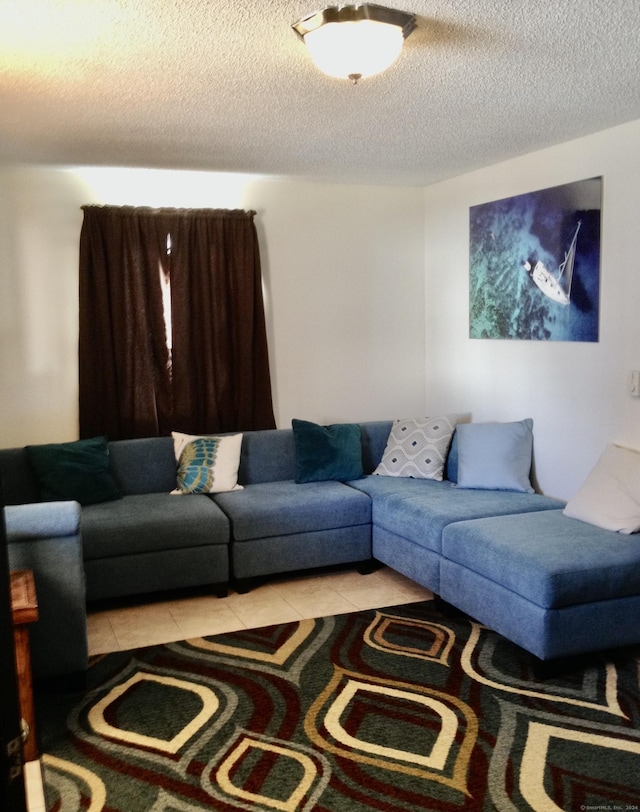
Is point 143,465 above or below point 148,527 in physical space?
above

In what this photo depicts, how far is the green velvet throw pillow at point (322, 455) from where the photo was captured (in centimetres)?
473

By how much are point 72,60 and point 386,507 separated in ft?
8.81

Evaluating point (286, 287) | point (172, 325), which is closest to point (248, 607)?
point (172, 325)

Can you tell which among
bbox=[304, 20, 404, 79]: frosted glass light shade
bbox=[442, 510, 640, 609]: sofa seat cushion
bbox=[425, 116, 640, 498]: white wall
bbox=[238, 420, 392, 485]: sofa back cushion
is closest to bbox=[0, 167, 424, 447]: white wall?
bbox=[425, 116, 640, 498]: white wall

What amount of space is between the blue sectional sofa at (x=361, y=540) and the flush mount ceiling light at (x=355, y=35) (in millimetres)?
1937

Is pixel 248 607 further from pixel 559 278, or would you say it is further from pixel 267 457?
pixel 559 278

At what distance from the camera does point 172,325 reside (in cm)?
482

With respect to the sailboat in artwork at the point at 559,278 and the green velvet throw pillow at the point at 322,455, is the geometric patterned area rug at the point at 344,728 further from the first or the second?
the sailboat in artwork at the point at 559,278

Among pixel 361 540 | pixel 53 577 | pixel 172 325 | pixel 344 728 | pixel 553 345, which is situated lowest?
pixel 344 728

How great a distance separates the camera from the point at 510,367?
468 centimetres

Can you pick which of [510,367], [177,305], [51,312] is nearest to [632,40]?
[510,367]

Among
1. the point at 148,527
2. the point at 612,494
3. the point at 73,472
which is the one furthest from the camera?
the point at 73,472

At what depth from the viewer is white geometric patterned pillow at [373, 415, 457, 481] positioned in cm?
472

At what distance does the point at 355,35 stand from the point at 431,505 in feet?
7.77
